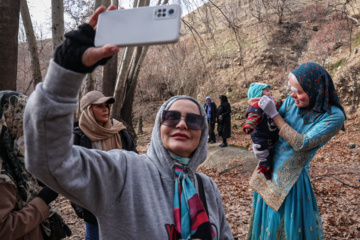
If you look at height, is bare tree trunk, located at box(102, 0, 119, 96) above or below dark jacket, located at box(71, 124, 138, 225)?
above

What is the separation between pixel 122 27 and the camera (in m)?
0.92

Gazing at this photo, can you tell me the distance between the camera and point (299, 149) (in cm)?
227

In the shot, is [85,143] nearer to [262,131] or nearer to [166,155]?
[166,155]

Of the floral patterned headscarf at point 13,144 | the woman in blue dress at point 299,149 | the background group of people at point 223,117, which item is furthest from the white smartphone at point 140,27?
the background group of people at point 223,117

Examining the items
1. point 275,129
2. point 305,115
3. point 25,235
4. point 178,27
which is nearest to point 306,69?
point 305,115

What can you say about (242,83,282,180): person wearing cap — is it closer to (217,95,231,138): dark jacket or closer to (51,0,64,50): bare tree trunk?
(51,0,64,50): bare tree trunk

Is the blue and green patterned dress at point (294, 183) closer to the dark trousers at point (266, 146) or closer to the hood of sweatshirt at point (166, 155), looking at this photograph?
the dark trousers at point (266, 146)

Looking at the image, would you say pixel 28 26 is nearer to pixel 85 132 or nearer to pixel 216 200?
pixel 85 132

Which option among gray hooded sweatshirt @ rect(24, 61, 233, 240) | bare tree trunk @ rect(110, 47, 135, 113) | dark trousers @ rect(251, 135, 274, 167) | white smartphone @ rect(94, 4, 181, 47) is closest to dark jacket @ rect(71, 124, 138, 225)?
gray hooded sweatshirt @ rect(24, 61, 233, 240)

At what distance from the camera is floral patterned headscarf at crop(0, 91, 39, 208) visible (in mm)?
1612

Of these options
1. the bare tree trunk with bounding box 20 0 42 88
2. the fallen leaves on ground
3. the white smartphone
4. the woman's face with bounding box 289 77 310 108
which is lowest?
the fallen leaves on ground

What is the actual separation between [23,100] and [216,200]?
1.50 metres

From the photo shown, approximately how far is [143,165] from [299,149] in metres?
1.62

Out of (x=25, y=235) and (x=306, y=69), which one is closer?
(x=25, y=235)
